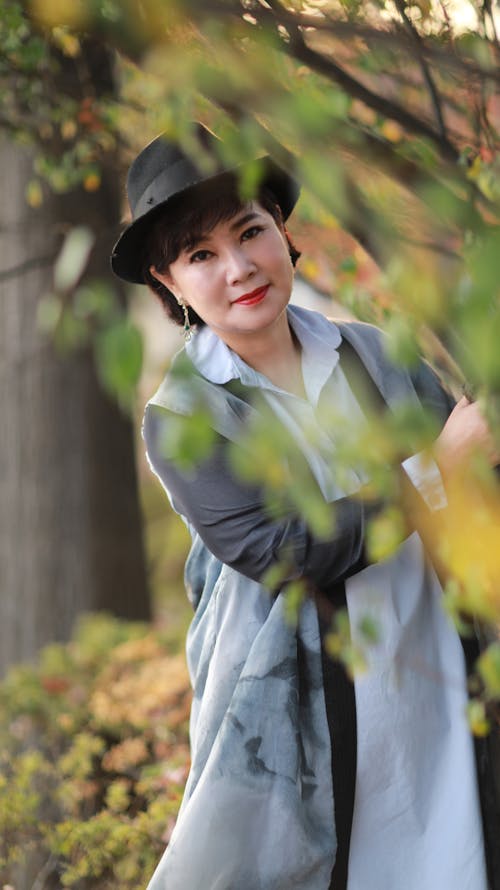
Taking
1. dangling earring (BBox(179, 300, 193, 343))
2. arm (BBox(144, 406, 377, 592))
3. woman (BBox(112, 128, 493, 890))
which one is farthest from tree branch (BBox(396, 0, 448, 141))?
dangling earring (BBox(179, 300, 193, 343))

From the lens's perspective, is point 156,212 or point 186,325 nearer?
point 156,212

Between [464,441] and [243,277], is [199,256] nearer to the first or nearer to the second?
[243,277]

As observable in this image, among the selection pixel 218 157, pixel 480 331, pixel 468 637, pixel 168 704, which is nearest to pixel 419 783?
pixel 468 637

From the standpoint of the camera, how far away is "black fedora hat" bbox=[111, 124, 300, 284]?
224 cm

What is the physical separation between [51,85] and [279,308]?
2.07 metres

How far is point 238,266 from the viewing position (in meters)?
2.21

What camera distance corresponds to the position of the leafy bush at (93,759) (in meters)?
3.39

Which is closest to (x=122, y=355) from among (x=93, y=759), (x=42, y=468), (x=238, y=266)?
(x=238, y=266)

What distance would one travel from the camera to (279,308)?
2.27 metres

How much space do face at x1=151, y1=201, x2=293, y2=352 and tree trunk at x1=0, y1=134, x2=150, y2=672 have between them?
333 centimetres

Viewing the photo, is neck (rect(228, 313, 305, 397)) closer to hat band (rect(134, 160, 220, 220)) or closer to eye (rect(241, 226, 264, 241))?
eye (rect(241, 226, 264, 241))

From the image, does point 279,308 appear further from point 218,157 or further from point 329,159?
point 329,159

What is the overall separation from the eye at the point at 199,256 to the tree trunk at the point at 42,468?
10.9 feet

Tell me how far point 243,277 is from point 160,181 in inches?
10.1
